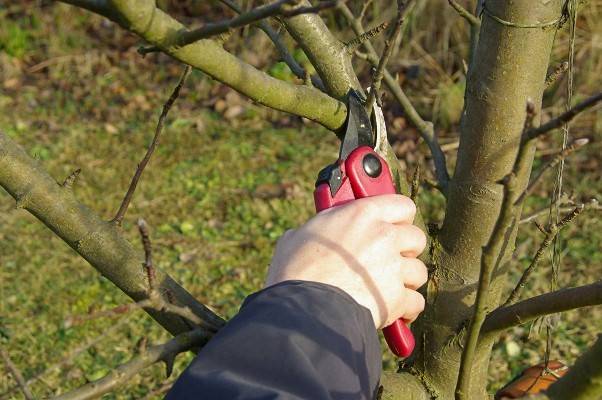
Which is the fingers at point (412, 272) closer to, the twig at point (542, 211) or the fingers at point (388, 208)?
the fingers at point (388, 208)

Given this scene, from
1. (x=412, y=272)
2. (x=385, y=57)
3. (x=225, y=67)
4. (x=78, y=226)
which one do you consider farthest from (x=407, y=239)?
(x=78, y=226)

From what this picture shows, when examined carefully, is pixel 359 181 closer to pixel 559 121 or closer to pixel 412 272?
pixel 412 272

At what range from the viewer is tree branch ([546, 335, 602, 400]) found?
133 cm

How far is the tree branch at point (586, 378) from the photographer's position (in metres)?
1.33

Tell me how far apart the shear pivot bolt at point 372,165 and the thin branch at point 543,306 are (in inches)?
14.3

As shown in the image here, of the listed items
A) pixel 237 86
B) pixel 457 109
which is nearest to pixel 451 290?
pixel 237 86

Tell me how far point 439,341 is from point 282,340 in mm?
666

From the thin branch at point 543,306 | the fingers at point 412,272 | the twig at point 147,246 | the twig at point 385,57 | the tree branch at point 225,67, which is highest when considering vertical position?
the twig at point 385,57

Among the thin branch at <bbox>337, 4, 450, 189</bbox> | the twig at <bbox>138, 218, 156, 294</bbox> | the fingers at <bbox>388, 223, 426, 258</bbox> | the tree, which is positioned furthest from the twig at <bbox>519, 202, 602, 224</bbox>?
the twig at <bbox>138, 218, 156, 294</bbox>

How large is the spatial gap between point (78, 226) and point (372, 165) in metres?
0.56

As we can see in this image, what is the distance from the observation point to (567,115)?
0.94m

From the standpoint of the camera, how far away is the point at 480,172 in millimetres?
1559

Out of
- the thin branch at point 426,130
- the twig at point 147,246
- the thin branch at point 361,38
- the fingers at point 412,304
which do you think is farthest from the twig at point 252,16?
the thin branch at point 426,130

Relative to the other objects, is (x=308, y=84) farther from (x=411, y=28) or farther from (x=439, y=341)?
(x=411, y=28)
